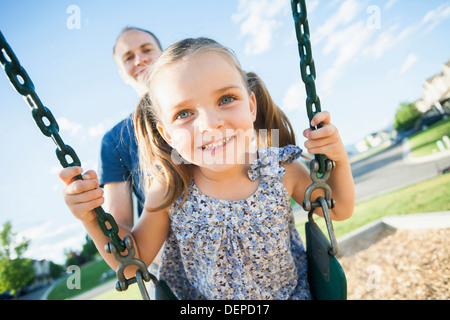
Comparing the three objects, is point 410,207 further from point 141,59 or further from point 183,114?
point 183,114

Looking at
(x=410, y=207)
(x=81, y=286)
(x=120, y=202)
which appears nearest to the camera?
(x=120, y=202)

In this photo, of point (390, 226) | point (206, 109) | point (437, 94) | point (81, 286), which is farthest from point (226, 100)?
point (437, 94)

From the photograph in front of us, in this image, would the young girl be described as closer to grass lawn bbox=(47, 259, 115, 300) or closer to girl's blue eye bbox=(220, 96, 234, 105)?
girl's blue eye bbox=(220, 96, 234, 105)

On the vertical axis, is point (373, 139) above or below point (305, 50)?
above

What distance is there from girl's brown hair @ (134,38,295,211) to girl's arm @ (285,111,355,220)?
0.23m

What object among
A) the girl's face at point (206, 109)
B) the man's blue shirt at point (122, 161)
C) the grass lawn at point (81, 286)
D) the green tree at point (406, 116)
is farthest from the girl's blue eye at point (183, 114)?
the green tree at point (406, 116)

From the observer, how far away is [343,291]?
1.01 meters

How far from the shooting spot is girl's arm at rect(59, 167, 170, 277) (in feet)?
3.26

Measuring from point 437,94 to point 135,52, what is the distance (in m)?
38.9

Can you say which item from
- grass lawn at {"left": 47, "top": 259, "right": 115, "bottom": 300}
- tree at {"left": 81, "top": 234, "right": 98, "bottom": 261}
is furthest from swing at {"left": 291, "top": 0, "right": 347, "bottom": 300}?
tree at {"left": 81, "top": 234, "right": 98, "bottom": 261}

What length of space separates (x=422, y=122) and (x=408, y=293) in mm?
34983

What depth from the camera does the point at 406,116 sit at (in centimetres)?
3447
